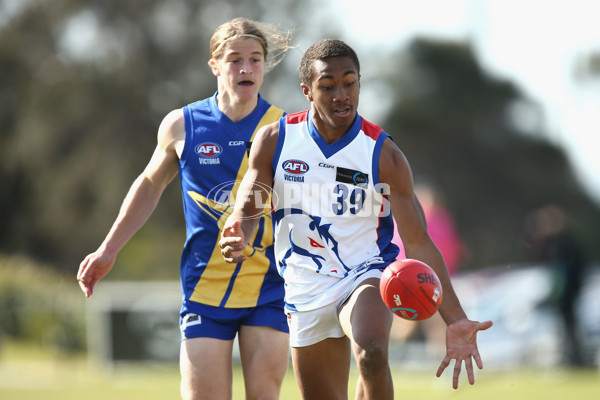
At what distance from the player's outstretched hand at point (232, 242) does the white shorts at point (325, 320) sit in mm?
505

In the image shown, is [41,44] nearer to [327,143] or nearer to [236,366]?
[236,366]

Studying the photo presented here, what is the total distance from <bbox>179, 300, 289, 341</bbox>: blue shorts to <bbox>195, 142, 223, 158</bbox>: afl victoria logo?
896 mm

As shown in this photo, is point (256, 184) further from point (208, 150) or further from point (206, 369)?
point (206, 369)

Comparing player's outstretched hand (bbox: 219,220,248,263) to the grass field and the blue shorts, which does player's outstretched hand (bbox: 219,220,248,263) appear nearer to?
the blue shorts

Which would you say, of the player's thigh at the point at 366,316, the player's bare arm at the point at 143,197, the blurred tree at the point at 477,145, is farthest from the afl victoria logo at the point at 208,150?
the blurred tree at the point at 477,145

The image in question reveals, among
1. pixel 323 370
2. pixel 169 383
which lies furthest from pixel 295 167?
pixel 169 383

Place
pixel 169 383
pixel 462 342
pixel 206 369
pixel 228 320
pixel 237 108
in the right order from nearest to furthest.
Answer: pixel 462 342, pixel 206 369, pixel 228 320, pixel 237 108, pixel 169 383

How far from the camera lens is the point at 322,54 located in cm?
448

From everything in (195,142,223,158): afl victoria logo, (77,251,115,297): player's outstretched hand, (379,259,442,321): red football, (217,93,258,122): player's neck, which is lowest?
(379,259,442,321): red football

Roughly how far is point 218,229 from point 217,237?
5 centimetres

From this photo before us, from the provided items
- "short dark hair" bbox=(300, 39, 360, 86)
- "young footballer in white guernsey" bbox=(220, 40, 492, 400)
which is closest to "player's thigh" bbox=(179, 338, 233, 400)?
"young footballer in white guernsey" bbox=(220, 40, 492, 400)

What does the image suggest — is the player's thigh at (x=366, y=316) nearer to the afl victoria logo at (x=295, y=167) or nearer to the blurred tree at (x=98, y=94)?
the afl victoria logo at (x=295, y=167)

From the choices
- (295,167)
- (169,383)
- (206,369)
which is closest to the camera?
(295,167)

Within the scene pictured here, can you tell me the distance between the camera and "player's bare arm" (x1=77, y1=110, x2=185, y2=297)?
5.15 meters
